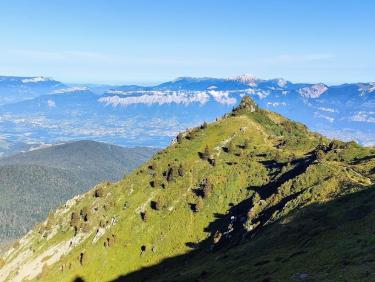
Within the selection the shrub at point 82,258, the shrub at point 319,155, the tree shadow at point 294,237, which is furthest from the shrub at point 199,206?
the shrub at point 82,258

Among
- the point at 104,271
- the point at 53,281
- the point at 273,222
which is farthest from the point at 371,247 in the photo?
the point at 53,281

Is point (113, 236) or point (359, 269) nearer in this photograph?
point (359, 269)

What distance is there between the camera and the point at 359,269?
198 ft

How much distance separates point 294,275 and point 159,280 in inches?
3183

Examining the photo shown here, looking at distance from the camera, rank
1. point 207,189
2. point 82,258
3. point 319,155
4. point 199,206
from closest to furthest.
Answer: point 319,155 → point 199,206 → point 82,258 → point 207,189

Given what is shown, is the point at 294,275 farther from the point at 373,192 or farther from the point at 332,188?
the point at 332,188

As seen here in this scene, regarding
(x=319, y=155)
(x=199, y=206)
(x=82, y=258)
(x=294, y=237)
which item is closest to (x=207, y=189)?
(x=199, y=206)

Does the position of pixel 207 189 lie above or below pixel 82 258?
above

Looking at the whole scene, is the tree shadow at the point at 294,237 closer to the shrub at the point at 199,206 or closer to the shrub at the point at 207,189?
the shrub at the point at 199,206

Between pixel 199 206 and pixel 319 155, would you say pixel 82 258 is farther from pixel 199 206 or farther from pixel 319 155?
pixel 319 155

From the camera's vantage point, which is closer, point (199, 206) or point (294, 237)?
point (294, 237)

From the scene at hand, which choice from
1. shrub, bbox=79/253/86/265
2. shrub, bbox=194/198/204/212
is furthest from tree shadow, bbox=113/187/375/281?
shrub, bbox=79/253/86/265

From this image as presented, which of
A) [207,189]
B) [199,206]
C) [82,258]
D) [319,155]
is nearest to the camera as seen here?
[319,155]

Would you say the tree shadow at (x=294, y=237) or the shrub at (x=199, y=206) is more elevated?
the tree shadow at (x=294, y=237)
